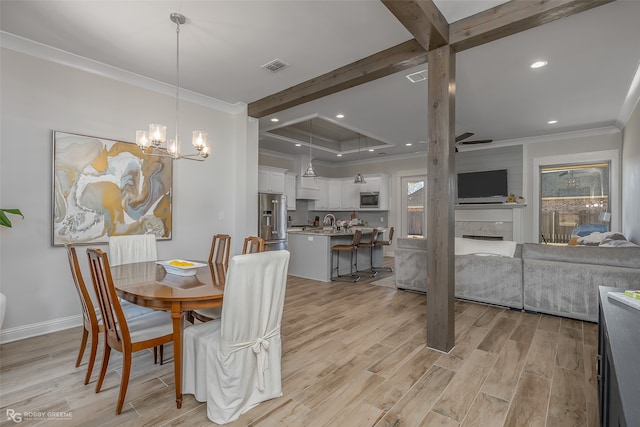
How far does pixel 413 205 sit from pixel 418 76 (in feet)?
16.3

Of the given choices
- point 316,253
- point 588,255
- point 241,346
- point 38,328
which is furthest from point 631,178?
point 38,328

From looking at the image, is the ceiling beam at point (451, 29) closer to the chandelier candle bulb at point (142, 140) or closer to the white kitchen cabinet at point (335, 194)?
the chandelier candle bulb at point (142, 140)

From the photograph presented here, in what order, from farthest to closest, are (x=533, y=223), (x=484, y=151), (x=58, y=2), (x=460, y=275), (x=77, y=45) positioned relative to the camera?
(x=484, y=151) < (x=533, y=223) < (x=460, y=275) < (x=77, y=45) < (x=58, y=2)

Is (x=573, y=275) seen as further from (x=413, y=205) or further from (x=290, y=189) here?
(x=290, y=189)

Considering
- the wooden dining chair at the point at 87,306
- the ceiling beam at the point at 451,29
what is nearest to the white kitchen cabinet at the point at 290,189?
the ceiling beam at the point at 451,29

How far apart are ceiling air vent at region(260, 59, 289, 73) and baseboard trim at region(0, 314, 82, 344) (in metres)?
3.33

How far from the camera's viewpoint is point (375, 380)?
2195 millimetres

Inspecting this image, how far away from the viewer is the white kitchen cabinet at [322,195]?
8664 millimetres

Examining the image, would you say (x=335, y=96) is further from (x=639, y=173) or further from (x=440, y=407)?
(x=639, y=173)

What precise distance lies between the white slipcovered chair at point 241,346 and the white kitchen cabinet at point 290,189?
5.89 metres

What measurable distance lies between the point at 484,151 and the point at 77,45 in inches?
285

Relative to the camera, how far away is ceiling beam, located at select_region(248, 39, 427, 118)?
2901mm

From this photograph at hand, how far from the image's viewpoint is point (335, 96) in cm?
421

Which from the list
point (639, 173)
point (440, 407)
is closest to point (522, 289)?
point (639, 173)
